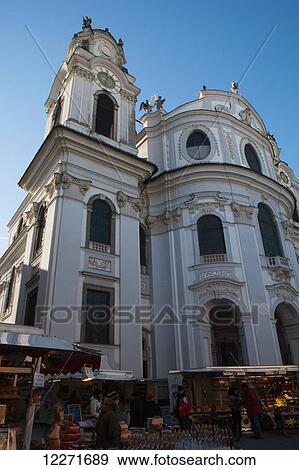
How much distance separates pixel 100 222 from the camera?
55.0 ft

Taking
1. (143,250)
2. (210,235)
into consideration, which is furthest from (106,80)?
(210,235)

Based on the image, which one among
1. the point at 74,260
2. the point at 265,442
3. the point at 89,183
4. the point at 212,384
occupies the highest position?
the point at 89,183

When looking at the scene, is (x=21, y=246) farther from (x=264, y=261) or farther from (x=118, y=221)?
(x=264, y=261)

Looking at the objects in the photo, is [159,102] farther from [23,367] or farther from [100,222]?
[23,367]

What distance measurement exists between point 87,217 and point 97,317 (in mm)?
4545

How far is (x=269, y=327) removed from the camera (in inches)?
681

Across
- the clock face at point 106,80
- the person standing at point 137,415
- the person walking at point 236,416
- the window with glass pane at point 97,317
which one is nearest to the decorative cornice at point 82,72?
the clock face at point 106,80

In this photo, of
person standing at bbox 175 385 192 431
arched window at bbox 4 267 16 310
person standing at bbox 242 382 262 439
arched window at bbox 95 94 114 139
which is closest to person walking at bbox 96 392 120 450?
person standing at bbox 242 382 262 439

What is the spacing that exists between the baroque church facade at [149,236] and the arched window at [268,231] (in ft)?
0.26

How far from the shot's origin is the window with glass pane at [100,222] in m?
16.3

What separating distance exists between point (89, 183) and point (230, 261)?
8.05 m

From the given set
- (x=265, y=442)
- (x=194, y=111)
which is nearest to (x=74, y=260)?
(x=265, y=442)

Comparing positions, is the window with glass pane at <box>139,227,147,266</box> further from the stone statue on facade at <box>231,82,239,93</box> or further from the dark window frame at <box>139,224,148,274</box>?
the stone statue on facade at <box>231,82,239,93</box>

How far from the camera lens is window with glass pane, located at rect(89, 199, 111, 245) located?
16344 millimetres
